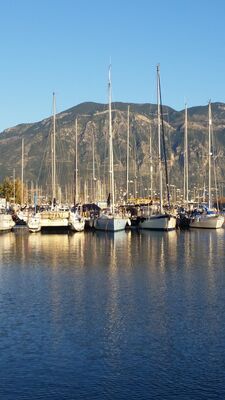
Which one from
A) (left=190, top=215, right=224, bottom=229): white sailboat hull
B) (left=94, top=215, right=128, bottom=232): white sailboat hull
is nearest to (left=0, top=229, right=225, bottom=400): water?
(left=94, top=215, right=128, bottom=232): white sailboat hull

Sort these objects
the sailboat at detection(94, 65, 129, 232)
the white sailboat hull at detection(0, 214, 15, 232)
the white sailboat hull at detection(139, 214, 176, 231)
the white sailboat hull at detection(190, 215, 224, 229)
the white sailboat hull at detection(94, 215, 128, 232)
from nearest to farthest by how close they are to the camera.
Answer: the sailboat at detection(94, 65, 129, 232) < the white sailboat hull at detection(139, 214, 176, 231) < the white sailboat hull at detection(94, 215, 128, 232) < the white sailboat hull at detection(0, 214, 15, 232) < the white sailboat hull at detection(190, 215, 224, 229)

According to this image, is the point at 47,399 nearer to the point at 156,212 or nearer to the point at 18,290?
the point at 18,290

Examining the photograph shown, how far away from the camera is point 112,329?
26.7 meters

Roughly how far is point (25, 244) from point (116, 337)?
144ft

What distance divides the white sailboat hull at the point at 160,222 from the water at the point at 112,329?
32.8 m

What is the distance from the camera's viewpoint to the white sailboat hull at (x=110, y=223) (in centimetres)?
8459

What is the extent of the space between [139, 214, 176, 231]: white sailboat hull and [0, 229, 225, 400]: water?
1291 inches

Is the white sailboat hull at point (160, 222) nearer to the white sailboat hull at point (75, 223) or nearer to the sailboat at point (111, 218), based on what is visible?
the sailboat at point (111, 218)

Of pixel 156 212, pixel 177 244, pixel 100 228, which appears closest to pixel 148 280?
pixel 177 244

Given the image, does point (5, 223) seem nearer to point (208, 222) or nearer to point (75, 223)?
point (75, 223)

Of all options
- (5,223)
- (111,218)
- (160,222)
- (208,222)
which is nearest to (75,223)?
(111,218)

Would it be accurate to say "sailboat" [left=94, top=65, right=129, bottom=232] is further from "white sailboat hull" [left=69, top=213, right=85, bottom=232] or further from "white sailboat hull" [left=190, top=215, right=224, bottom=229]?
"white sailboat hull" [left=190, top=215, right=224, bottom=229]

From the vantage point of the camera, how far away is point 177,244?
65.8m

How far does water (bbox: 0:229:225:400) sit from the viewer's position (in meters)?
20.1
